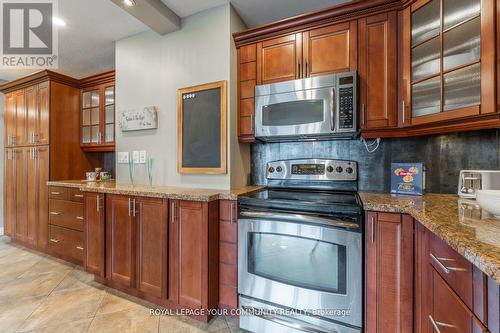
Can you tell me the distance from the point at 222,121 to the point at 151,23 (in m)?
1.12

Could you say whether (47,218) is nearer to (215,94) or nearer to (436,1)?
(215,94)

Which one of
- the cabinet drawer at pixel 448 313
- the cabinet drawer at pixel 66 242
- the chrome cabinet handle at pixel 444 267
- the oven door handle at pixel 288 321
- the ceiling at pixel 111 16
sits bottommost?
the oven door handle at pixel 288 321

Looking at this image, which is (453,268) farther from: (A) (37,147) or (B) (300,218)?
(A) (37,147)

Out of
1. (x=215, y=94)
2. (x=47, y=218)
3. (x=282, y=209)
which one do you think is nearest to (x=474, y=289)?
(x=282, y=209)

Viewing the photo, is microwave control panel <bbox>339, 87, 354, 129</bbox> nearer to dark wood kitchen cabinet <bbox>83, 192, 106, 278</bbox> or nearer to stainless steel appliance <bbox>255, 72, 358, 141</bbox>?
stainless steel appliance <bbox>255, 72, 358, 141</bbox>

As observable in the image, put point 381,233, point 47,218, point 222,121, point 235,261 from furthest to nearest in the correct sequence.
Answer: point 47,218 → point 222,121 → point 235,261 → point 381,233

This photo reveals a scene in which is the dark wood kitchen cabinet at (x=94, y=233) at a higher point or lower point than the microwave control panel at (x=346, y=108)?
lower

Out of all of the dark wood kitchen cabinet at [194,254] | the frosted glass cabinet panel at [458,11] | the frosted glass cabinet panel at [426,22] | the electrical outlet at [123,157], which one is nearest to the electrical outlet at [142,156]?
the electrical outlet at [123,157]

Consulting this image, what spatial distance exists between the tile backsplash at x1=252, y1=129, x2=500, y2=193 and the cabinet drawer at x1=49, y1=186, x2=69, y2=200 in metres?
2.41

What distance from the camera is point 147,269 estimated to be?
6.29 ft

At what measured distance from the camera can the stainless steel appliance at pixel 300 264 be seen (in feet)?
4.45

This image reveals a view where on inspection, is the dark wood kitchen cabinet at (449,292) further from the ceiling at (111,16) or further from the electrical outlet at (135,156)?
the electrical outlet at (135,156)

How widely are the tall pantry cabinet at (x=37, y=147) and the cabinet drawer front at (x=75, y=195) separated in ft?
1.96

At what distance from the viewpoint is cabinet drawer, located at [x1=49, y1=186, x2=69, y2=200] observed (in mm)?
2742
